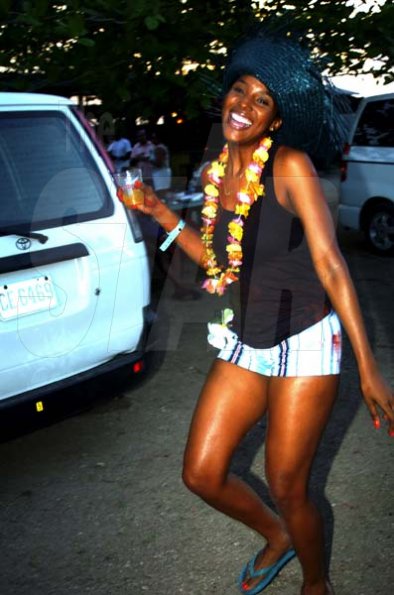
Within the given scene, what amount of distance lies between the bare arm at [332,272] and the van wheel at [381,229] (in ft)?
23.0

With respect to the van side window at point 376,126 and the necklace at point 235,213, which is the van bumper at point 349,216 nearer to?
the van side window at point 376,126

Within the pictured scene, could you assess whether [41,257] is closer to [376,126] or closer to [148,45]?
[148,45]

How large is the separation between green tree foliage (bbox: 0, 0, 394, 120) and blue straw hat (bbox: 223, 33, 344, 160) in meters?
3.31

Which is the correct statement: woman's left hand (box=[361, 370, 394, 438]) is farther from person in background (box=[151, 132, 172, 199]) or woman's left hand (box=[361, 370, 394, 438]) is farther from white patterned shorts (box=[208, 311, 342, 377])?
person in background (box=[151, 132, 172, 199])

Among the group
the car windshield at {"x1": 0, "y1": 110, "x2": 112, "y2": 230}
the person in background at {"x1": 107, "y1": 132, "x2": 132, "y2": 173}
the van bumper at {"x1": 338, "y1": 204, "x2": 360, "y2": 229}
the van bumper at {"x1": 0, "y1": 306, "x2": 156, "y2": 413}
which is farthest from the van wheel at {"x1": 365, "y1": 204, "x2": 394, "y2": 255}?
the car windshield at {"x1": 0, "y1": 110, "x2": 112, "y2": 230}

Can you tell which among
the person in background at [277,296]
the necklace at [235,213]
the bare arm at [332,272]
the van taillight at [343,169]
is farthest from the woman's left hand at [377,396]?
the van taillight at [343,169]

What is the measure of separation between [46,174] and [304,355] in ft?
6.00

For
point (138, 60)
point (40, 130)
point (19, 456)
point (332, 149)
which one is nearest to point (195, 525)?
point (19, 456)

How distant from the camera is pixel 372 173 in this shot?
934 centimetres

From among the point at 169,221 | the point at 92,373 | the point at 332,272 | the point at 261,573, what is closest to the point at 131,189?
the point at 169,221

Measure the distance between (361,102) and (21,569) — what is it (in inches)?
299

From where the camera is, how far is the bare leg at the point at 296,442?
2523 millimetres

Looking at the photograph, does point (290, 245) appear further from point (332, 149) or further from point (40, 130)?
point (40, 130)

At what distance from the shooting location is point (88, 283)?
3697 mm
